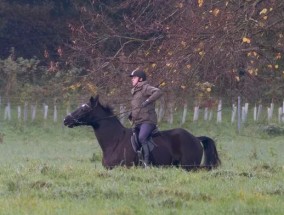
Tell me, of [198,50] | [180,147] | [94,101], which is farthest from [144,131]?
[198,50]

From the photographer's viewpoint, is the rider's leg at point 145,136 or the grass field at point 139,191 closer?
the grass field at point 139,191

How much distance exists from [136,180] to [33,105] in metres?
26.6

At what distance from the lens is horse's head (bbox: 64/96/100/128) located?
15164 millimetres

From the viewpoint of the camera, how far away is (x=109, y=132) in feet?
48.9

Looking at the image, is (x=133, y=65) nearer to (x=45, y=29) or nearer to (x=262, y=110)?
(x=262, y=110)

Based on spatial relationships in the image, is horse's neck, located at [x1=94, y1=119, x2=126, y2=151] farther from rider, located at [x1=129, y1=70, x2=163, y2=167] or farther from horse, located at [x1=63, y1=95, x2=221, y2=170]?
rider, located at [x1=129, y1=70, x2=163, y2=167]

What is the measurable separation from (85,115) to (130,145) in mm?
1171

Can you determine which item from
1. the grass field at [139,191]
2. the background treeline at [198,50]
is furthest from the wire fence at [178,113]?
the grass field at [139,191]

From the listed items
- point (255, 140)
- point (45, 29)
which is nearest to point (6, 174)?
point (255, 140)

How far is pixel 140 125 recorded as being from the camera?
46.7ft

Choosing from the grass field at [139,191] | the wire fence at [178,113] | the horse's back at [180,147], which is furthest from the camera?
the wire fence at [178,113]

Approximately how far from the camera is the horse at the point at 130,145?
14.4 meters

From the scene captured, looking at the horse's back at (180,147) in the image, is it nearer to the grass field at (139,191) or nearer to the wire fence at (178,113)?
A: the grass field at (139,191)

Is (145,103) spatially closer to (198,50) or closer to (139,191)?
(198,50)
